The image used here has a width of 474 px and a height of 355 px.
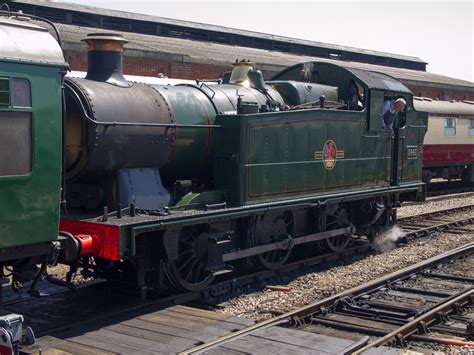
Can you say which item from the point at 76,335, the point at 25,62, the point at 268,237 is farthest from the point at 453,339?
the point at 25,62

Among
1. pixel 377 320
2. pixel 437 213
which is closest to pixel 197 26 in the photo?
pixel 437 213

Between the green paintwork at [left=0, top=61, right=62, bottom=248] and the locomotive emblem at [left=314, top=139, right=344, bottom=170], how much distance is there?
15.7 feet

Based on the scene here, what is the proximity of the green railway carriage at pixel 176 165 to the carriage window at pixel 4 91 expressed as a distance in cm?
1

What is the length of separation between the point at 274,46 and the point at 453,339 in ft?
95.5

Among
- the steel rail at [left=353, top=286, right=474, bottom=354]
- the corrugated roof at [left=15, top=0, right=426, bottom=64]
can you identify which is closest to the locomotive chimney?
the steel rail at [left=353, top=286, right=474, bottom=354]

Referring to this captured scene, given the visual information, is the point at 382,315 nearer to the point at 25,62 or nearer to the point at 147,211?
the point at 147,211

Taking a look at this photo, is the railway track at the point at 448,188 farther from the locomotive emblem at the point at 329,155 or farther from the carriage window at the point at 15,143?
the carriage window at the point at 15,143

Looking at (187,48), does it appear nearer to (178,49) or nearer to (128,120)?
(178,49)

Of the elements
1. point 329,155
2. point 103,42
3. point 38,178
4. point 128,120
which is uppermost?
point 103,42

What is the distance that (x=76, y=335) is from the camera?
6566 mm

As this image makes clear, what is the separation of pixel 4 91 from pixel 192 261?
342 centimetres

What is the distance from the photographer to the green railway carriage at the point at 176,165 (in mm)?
6094

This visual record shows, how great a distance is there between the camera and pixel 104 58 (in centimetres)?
790

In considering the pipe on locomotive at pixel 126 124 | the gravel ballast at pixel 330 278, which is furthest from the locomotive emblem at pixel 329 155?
the gravel ballast at pixel 330 278
